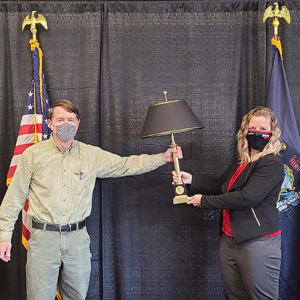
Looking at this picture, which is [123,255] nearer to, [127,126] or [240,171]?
[127,126]

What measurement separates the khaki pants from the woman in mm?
788

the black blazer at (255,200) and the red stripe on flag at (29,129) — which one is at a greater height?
the red stripe on flag at (29,129)

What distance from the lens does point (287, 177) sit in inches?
99.4

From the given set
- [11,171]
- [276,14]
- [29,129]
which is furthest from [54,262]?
[276,14]

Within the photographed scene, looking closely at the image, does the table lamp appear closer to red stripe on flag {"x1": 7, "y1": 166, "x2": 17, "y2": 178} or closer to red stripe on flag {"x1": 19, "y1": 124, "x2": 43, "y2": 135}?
red stripe on flag {"x1": 19, "y1": 124, "x2": 43, "y2": 135}

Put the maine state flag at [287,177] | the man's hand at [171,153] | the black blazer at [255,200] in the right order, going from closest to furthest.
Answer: the black blazer at [255,200]
the man's hand at [171,153]
the maine state flag at [287,177]

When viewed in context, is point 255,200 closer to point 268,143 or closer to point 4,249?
point 268,143

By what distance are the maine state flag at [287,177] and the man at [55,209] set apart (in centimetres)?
131

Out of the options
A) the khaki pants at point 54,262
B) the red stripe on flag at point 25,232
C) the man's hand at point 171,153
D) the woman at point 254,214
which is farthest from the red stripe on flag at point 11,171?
the woman at point 254,214

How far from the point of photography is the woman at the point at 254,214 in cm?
198

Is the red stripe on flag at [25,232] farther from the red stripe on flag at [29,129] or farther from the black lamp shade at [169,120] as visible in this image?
the black lamp shade at [169,120]

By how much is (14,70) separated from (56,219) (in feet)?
3.98

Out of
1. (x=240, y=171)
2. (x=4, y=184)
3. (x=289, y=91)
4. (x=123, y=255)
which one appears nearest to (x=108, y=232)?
(x=123, y=255)

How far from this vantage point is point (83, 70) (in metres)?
2.72
